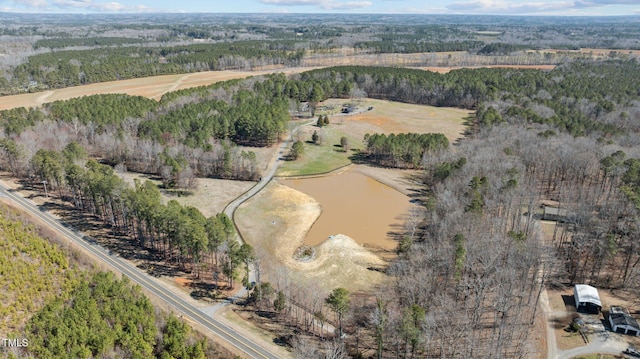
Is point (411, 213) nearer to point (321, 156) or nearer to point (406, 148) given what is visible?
point (406, 148)

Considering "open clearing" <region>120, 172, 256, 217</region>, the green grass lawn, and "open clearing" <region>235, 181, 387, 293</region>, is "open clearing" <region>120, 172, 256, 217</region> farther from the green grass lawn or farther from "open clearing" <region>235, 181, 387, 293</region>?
the green grass lawn

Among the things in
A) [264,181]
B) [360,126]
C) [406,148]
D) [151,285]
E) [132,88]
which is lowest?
[151,285]

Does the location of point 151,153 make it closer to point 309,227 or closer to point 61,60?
point 309,227

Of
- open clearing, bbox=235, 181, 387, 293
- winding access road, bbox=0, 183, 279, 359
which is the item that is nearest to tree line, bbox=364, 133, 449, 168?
open clearing, bbox=235, 181, 387, 293

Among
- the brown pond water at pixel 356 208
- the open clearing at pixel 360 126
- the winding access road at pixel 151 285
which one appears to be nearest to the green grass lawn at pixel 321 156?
the open clearing at pixel 360 126

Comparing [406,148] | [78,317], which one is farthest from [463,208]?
[78,317]

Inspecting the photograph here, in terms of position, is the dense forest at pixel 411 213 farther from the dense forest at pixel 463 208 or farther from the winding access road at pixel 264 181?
the winding access road at pixel 264 181
